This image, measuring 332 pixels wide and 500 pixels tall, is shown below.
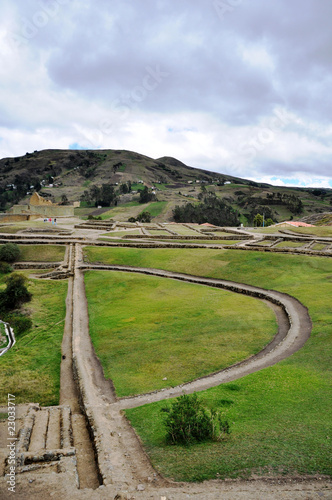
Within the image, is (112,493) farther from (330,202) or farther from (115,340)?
(330,202)

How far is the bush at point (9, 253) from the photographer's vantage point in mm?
41938

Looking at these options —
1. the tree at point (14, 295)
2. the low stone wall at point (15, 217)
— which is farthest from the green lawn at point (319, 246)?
the low stone wall at point (15, 217)

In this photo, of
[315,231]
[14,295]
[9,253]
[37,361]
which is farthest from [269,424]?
[315,231]

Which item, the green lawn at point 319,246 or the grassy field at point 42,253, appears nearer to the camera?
the grassy field at point 42,253

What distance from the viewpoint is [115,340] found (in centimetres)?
1998

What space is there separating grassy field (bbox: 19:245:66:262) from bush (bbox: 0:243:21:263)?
3.43 ft

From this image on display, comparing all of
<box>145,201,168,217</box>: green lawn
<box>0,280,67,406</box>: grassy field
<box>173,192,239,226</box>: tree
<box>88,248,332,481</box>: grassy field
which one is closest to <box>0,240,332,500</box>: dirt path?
<box>88,248,332,481</box>: grassy field

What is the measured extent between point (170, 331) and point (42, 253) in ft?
98.3

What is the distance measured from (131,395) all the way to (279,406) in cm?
570

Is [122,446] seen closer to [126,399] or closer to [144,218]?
[126,399]

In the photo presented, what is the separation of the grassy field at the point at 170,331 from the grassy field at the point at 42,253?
49.3 feet

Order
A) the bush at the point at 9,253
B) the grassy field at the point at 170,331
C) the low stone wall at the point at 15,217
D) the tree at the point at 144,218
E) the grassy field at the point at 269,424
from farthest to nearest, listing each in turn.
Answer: the tree at the point at 144,218 < the low stone wall at the point at 15,217 < the bush at the point at 9,253 < the grassy field at the point at 170,331 < the grassy field at the point at 269,424

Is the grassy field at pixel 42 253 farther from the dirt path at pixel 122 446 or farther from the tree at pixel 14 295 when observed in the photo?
the dirt path at pixel 122 446

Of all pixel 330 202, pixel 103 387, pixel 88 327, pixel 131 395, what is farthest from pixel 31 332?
pixel 330 202
